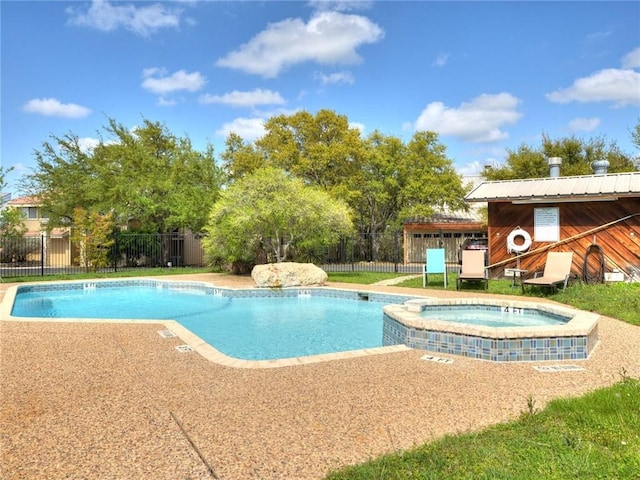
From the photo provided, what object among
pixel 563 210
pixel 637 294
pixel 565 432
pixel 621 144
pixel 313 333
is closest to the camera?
pixel 565 432

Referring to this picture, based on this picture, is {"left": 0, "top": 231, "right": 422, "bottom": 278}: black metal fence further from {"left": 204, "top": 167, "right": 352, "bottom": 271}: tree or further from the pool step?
the pool step

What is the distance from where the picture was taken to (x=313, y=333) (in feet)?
27.5

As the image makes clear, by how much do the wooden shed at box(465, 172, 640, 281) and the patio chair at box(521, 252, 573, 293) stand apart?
4.48ft

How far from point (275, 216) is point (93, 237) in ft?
30.7

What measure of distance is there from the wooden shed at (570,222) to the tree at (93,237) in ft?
49.9

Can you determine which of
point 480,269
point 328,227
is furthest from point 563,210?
point 328,227

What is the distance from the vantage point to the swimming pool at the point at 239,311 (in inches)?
299

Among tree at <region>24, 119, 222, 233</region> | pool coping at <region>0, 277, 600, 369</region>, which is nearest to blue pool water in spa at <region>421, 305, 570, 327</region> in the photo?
pool coping at <region>0, 277, 600, 369</region>

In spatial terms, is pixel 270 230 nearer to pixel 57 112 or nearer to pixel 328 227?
pixel 328 227

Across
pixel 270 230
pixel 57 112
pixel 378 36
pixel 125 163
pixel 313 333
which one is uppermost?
pixel 378 36

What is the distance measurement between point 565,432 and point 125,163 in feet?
76.3

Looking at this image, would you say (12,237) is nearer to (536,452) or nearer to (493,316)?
(493,316)

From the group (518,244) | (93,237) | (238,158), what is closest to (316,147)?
(238,158)

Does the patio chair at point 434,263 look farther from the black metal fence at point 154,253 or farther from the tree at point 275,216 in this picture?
the black metal fence at point 154,253
